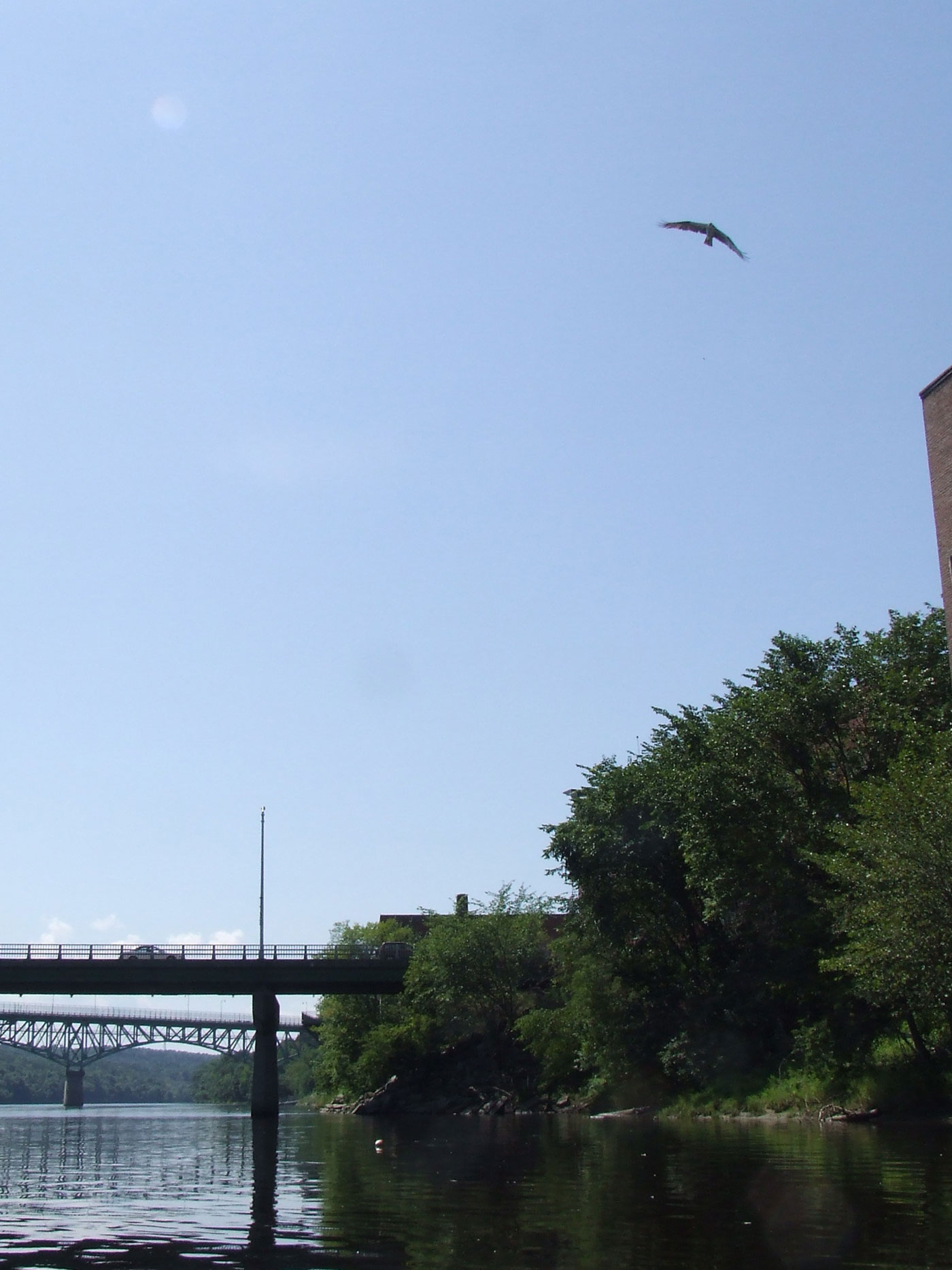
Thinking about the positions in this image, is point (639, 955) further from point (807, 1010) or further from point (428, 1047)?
point (428, 1047)

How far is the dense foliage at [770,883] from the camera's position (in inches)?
1281

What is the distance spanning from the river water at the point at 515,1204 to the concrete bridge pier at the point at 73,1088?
457 feet

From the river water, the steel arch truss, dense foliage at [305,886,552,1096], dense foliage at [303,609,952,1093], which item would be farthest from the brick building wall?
the steel arch truss

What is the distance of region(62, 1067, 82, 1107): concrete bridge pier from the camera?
540 feet

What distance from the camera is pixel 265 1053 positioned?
252ft

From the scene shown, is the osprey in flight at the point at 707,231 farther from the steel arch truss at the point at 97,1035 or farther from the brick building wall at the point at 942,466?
the steel arch truss at the point at 97,1035

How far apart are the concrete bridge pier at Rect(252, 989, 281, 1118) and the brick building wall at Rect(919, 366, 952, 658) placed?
51768 mm

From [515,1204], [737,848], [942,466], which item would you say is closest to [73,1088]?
[737,848]

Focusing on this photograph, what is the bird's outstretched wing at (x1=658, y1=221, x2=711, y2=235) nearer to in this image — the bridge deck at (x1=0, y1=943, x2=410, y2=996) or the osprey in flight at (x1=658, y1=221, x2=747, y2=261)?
the osprey in flight at (x1=658, y1=221, x2=747, y2=261)

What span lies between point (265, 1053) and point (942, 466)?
5722 cm

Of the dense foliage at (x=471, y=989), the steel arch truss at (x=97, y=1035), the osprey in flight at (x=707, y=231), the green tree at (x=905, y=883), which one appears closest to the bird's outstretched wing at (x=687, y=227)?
the osprey in flight at (x=707, y=231)

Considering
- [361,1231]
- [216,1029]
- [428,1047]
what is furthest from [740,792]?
[216,1029]

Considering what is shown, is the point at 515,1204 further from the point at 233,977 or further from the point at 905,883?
the point at 233,977

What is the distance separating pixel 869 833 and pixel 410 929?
68945 millimetres
